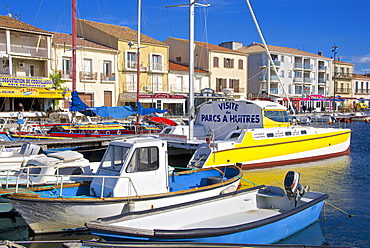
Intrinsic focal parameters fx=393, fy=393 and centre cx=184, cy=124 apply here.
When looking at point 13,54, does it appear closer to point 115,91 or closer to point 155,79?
point 115,91

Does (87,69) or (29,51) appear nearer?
(29,51)

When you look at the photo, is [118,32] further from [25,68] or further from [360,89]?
→ [360,89]

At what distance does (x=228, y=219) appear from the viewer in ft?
33.8

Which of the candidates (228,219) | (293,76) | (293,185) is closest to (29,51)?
(228,219)

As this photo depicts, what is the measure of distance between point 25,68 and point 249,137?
2704 centimetres

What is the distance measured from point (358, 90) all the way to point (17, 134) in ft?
260

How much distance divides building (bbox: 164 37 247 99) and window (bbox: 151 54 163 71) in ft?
23.8

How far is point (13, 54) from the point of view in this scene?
3616 centimetres

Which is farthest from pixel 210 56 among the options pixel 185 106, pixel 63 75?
pixel 63 75

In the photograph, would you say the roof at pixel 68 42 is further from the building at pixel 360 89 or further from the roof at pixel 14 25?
the building at pixel 360 89

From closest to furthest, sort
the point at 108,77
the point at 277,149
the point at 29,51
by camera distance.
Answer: the point at 277,149, the point at 29,51, the point at 108,77

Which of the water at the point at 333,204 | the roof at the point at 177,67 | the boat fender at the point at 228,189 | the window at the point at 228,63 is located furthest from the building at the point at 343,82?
the boat fender at the point at 228,189

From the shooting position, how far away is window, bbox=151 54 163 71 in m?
47.2

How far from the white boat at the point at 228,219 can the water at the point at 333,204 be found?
2.19ft
